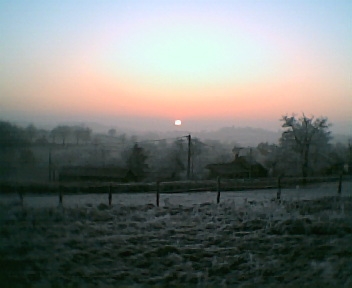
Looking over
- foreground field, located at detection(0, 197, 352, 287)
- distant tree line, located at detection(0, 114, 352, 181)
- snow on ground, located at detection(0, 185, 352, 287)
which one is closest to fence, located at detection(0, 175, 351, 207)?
distant tree line, located at detection(0, 114, 352, 181)

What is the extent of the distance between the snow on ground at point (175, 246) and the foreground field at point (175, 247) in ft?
0.05

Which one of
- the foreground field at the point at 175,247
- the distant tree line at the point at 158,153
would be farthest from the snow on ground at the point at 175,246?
the distant tree line at the point at 158,153

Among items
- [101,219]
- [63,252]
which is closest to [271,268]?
[63,252]

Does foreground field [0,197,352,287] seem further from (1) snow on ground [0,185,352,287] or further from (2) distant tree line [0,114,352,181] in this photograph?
(2) distant tree line [0,114,352,181]

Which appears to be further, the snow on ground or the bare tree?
the bare tree

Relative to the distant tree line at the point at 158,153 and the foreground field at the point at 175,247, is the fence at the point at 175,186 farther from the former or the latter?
the foreground field at the point at 175,247

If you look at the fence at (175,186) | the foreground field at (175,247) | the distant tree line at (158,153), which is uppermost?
the distant tree line at (158,153)

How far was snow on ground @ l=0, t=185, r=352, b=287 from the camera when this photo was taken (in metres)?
5.59

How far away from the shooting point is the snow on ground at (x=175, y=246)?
5.59m

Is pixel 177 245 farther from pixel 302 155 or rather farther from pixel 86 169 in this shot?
pixel 86 169

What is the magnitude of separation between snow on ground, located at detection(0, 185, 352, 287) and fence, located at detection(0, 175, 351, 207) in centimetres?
167

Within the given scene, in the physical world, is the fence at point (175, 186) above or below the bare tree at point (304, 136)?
below

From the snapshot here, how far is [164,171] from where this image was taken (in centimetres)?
1730

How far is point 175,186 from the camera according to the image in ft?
53.4
